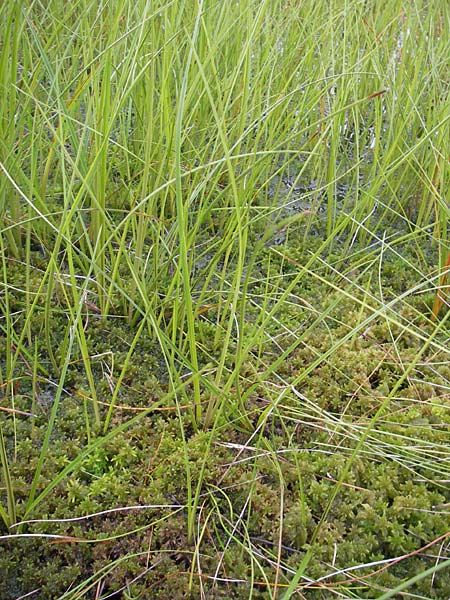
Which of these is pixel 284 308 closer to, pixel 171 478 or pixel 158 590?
pixel 171 478

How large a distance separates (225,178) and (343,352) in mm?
808

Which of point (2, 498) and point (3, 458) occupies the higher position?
point (3, 458)

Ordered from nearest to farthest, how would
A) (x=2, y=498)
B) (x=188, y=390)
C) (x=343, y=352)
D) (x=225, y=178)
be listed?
1. (x=2, y=498)
2. (x=188, y=390)
3. (x=343, y=352)
4. (x=225, y=178)

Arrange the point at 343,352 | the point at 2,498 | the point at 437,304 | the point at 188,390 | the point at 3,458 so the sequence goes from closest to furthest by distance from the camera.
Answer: the point at 3,458, the point at 2,498, the point at 188,390, the point at 343,352, the point at 437,304

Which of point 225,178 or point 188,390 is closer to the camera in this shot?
point 188,390

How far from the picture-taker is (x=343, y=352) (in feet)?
4.65

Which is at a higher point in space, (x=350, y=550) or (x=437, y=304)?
(x=437, y=304)

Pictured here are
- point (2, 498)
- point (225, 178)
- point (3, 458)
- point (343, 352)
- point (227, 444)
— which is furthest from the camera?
point (225, 178)

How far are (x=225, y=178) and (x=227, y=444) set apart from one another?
3.48 feet

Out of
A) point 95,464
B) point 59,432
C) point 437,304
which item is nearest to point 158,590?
point 95,464

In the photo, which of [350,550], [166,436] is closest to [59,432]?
[166,436]

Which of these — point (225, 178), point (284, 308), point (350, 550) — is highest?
point (225, 178)

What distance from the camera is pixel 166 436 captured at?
45.8 inches

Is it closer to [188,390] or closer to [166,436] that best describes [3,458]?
[166,436]
